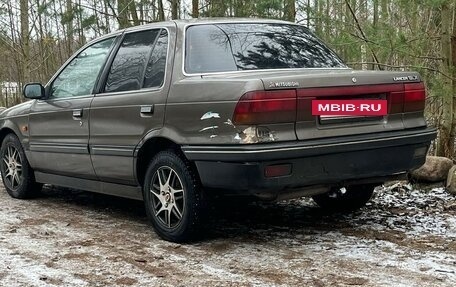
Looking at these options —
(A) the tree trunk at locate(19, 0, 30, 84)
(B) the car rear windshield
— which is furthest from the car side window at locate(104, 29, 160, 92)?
(A) the tree trunk at locate(19, 0, 30, 84)

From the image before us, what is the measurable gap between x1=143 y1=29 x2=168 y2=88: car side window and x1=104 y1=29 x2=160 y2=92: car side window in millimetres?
70

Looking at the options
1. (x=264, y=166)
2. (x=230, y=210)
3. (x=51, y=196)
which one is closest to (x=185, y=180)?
(x=264, y=166)

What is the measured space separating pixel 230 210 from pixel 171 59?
174 cm

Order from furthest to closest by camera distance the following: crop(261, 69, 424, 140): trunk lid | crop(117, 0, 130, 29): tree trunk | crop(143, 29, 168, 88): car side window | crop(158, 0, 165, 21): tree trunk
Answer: crop(158, 0, 165, 21): tree trunk < crop(117, 0, 130, 29): tree trunk < crop(143, 29, 168, 88): car side window < crop(261, 69, 424, 140): trunk lid

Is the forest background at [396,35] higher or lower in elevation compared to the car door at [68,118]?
higher

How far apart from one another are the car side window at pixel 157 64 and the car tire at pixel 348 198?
1.89m

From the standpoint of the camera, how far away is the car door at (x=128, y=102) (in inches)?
179

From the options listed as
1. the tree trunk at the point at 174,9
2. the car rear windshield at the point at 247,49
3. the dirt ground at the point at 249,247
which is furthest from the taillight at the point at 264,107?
the tree trunk at the point at 174,9

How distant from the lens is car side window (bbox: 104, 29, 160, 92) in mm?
4875

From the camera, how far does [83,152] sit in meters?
5.31

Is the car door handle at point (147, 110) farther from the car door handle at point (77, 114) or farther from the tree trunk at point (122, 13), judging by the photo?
the tree trunk at point (122, 13)

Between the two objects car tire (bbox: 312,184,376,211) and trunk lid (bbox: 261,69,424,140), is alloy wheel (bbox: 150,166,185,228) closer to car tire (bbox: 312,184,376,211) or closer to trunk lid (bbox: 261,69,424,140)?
trunk lid (bbox: 261,69,424,140)

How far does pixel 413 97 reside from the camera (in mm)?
4387

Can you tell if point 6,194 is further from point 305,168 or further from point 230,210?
point 305,168
